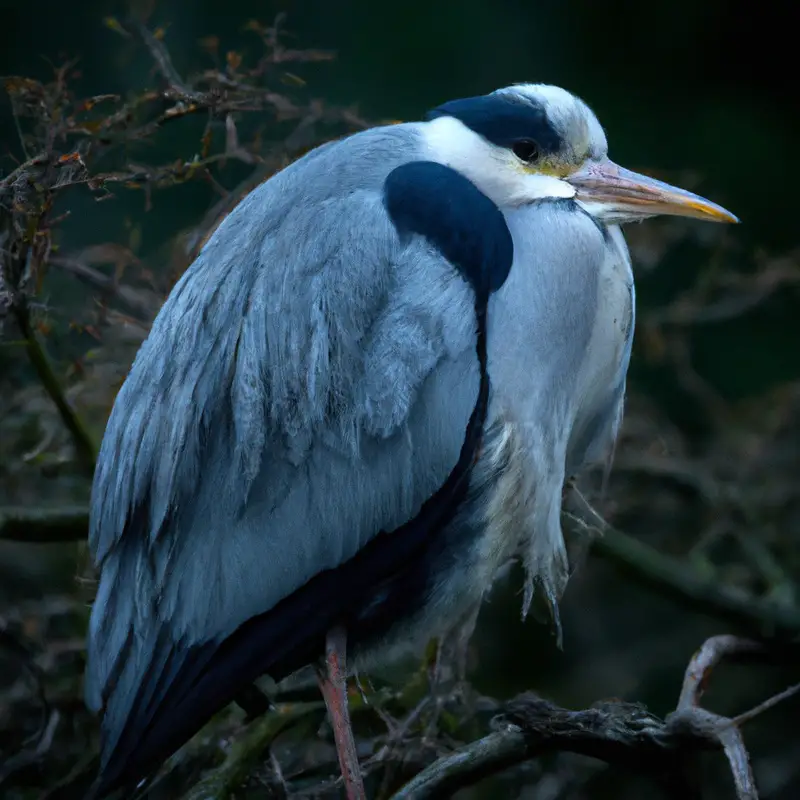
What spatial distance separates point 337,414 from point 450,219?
35 cm

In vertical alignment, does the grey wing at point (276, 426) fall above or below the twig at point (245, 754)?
above

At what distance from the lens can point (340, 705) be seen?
2096 millimetres

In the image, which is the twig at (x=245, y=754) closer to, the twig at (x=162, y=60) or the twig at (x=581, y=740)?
the twig at (x=581, y=740)

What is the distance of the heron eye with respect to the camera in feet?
→ 7.02

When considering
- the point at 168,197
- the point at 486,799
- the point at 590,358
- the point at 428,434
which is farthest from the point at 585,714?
the point at 168,197

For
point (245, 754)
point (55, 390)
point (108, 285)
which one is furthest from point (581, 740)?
point (108, 285)

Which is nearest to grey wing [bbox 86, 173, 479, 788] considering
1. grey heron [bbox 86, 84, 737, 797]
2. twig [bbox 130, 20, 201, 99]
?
grey heron [bbox 86, 84, 737, 797]

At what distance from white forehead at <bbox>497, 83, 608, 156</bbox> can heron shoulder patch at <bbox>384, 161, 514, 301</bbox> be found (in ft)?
0.61

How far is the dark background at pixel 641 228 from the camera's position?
2986mm

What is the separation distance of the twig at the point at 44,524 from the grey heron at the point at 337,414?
0.85 feet

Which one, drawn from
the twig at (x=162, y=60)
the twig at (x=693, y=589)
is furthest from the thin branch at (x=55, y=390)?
the twig at (x=693, y=589)

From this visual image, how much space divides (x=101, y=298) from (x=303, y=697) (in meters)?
0.82

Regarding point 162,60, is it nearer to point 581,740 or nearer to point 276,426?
point 276,426

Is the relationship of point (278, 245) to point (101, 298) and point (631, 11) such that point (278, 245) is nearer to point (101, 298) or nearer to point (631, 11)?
point (101, 298)
